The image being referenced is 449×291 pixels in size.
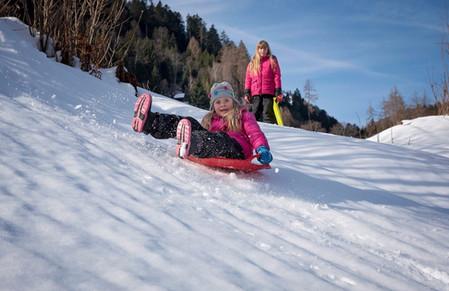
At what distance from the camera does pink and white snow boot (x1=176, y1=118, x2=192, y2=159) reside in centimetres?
179

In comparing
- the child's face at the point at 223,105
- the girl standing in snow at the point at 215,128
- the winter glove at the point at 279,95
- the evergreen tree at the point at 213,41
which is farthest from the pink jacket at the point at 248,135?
the evergreen tree at the point at 213,41

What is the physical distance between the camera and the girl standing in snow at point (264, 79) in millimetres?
4441

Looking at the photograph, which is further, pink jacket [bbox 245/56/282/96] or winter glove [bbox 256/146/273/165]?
pink jacket [bbox 245/56/282/96]

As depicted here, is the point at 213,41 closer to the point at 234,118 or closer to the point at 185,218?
the point at 234,118

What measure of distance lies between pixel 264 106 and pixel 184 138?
9.85 feet

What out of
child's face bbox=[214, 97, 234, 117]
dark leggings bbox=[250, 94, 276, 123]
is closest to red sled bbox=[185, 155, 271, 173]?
child's face bbox=[214, 97, 234, 117]

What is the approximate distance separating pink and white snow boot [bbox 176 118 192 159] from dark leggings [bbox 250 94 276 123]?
292 cm

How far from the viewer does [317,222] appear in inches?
53.4

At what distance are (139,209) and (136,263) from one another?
34cm

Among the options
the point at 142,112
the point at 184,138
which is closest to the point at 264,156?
the point at 184,138

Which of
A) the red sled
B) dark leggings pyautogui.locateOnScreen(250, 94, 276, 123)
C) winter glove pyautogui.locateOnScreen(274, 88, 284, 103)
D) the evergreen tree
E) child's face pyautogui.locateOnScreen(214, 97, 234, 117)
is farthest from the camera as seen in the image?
the evergreen tree

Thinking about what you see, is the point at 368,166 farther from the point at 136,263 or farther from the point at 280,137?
the point at 136,263

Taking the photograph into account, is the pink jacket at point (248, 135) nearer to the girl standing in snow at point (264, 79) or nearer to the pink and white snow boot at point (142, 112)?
the pink and white snow boot at point (142, 112)

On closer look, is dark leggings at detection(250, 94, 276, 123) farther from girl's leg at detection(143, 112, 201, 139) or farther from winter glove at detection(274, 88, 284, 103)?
girl's leg at detection(143, 112, 201, 139)
